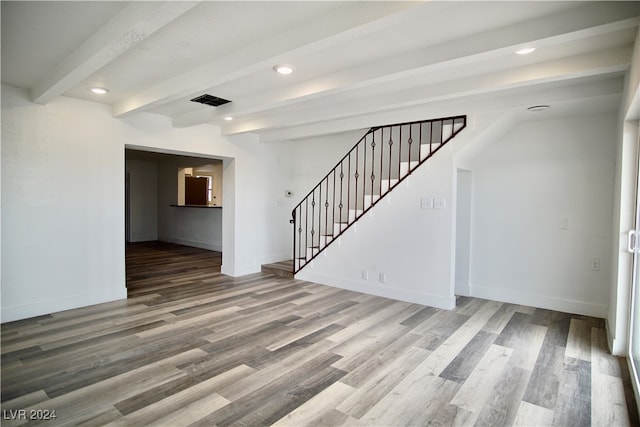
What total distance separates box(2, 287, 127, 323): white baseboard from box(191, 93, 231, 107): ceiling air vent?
8.92 feet

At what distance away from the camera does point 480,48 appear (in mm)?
2404

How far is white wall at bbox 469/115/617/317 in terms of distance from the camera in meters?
3.96

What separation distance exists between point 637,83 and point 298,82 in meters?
2.58

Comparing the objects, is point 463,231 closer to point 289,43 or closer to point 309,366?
point 309,366

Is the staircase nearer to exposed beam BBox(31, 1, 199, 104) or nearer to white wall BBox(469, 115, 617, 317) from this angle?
white wall BBox(469, 115, 617, 317)

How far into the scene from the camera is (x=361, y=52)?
272 cm

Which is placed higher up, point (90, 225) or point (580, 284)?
point (90, 225)

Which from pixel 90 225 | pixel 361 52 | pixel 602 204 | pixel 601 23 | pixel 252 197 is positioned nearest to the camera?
pixel 601 23

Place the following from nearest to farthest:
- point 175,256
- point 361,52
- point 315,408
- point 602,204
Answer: point 315,408 < point 361,52 < point 602,204 < point 175,256

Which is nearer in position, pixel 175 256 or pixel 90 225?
pixel 90 225

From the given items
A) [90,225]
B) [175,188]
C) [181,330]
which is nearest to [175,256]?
[175,188]

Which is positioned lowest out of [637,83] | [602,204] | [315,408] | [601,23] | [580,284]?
[315,408]

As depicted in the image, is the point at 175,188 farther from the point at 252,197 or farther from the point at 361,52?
the point at 361,52

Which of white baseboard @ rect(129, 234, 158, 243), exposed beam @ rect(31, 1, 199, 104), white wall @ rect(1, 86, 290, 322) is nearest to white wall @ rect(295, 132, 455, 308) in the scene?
white wall @ rect(1, 86, 290, 322)
